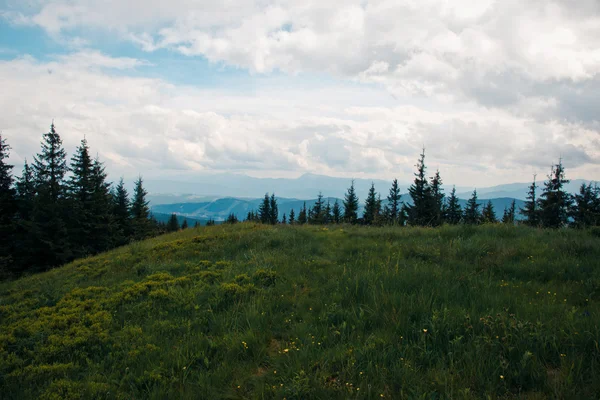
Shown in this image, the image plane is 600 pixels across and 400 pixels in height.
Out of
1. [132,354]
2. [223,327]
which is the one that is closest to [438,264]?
[223,327]

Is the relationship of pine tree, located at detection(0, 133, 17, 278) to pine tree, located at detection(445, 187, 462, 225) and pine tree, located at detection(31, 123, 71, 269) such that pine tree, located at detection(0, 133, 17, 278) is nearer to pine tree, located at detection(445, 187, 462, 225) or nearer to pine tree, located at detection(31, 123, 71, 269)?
pine tree, located at detection(31, 123, 71, 269)

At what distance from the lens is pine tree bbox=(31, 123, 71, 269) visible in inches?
1049

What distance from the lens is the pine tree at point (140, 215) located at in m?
42.0

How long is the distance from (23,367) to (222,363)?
2766 mm

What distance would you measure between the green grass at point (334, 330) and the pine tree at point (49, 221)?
80.9ft

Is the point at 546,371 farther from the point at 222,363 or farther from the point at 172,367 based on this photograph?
the point at 172,367

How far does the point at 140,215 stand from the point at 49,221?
17.5 metres

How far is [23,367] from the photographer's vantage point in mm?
4105

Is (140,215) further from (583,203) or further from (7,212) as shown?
(583,203)

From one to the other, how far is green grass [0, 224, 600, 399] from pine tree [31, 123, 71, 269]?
24662mm

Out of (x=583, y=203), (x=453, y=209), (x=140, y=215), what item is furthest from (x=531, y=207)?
(x=140, y=215)

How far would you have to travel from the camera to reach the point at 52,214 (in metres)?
27.3

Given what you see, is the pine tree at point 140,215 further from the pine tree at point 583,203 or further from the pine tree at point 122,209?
the pine tree at point 583,203

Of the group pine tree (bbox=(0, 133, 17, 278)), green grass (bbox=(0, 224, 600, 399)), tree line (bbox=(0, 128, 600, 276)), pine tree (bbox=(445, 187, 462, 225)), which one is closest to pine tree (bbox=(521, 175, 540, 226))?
tree line (bbox=(0, 128, 600, 276))
